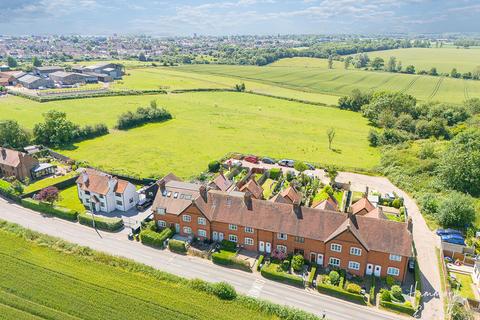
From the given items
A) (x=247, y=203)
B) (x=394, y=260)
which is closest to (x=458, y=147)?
(x=394, y=260)

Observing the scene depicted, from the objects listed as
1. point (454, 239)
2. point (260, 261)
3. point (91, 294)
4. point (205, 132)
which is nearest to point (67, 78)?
point (205, 132)

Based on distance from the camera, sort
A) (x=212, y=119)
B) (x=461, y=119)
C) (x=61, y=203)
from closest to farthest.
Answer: (x=61, y=203) → (x=461, y=119) → (x=212, y=119)

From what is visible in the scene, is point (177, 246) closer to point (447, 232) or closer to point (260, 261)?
point (260, 261)

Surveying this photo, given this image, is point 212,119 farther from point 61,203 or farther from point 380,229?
point 380,229

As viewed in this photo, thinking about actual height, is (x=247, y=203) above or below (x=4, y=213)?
above

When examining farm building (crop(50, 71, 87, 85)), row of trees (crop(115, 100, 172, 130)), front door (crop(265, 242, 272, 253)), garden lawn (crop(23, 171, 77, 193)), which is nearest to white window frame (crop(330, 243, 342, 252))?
front door (crop(265, 242, 272, 253))

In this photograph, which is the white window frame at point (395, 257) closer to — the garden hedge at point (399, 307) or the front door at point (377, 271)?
the front door at point (377, 271)

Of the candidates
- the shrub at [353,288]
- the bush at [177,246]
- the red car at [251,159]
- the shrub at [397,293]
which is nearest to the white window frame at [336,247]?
the shrub at [353,288]

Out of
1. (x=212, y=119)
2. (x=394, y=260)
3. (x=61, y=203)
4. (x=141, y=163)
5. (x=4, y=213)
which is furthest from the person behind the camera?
(x=212, y=119)

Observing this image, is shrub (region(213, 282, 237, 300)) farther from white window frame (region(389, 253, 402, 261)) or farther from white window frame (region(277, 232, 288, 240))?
white window frame (region(389, 253, 402, 261))
